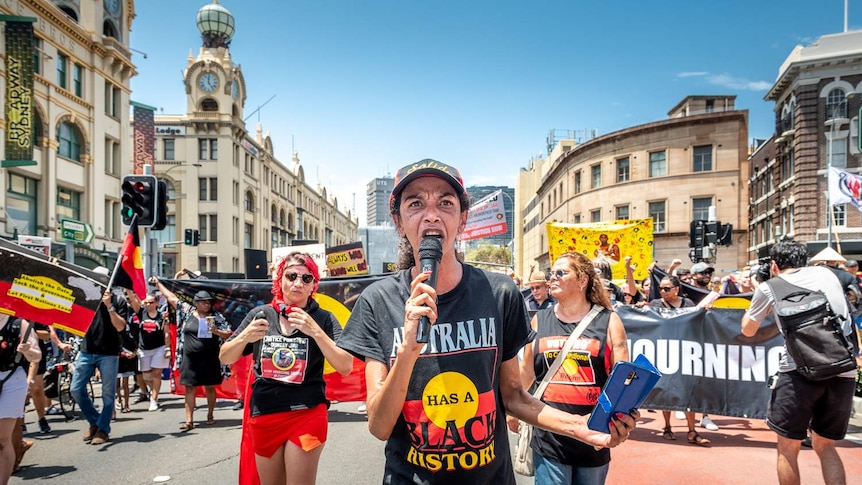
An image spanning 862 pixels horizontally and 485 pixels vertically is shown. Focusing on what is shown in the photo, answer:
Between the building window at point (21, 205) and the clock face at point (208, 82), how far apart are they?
3014 centimetres

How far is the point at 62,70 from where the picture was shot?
27219mm

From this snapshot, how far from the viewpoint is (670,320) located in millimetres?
7078

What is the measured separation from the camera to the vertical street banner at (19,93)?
22328 millimetres

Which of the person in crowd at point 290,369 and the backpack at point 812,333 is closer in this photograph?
the person in crowd at point 290,369

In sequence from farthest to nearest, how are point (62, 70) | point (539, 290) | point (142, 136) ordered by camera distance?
point (142, 136) → point (62, 70) → point (539, 290)

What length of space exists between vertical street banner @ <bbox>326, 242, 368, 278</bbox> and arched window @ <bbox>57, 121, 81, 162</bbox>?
63.9 feet

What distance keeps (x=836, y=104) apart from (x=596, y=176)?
53.9 feet

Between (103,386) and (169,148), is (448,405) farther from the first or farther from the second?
(169,148)

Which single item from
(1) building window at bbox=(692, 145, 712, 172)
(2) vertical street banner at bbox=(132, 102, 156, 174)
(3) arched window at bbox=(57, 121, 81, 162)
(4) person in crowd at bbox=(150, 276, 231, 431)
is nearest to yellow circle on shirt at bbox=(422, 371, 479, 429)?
(4) person in crowd at bbox=(150, 276, 231, 431)

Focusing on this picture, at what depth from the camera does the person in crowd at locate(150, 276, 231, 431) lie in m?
8.01

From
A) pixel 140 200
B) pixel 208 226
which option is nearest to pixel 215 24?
pixel 208 226

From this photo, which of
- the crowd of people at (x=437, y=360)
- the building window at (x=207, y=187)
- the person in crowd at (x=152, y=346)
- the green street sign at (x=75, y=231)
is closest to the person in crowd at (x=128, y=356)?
the person in crowd at (x=152, y=346)

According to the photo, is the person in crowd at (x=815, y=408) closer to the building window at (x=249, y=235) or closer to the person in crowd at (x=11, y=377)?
the person in crowd at (x=11, y=377)

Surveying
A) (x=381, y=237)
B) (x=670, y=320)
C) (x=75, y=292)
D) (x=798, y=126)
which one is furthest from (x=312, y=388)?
(x=381, y=237)
